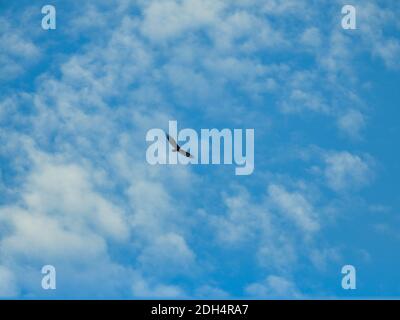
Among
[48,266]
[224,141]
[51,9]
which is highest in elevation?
[51,9]
